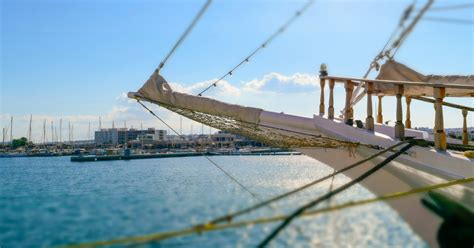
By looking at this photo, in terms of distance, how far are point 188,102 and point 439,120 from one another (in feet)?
11.8

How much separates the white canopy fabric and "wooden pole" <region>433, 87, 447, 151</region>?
2.75 m

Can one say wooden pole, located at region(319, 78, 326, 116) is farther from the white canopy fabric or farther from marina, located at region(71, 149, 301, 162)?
marina, located at region(71, 149, 301, 162)

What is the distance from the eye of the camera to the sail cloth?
7.20 meters

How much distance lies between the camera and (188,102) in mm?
7855

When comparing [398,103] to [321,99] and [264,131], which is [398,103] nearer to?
[321,99]

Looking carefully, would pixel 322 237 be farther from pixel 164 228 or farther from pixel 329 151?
pixel 329 151

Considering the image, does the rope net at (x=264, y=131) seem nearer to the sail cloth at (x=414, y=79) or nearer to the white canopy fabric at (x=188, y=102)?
the white canopy fabric at (x=188, y=102)

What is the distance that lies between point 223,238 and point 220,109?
6.97 meters

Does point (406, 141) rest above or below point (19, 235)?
above

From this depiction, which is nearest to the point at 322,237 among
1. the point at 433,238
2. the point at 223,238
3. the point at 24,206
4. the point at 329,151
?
the point at 223,238

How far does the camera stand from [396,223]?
50.2 ft

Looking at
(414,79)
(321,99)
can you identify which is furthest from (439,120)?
(321,99)

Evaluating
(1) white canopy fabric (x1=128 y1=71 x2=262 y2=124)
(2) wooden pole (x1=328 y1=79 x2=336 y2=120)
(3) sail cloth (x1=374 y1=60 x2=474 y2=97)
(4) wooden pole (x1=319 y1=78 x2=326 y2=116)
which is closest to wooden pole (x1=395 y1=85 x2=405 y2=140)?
(3) sail cloth (x1=374 y1=60 x2=474 y2=97)

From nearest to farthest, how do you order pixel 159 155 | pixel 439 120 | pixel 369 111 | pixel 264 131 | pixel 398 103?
pixel 439 120 < pixel 398 103 < pixel 369 111 < pixel 264 131 < pixel 159 155
